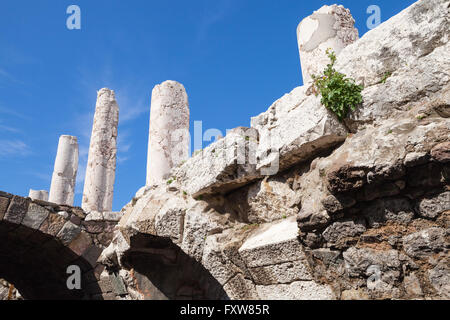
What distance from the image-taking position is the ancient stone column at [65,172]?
41.1ft

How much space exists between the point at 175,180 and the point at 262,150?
1400mm

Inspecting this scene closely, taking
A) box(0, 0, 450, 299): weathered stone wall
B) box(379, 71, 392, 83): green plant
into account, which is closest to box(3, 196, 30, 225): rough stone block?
box(0, 0, 450, 299): weathered stone wall

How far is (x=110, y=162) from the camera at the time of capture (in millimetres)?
10992

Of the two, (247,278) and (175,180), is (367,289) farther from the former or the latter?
(175,180)

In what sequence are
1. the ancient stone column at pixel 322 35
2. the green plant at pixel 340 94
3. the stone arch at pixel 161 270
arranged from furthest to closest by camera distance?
1. the stone arch at pixel 161 270
2. the ancient stone column at pixel 322 35
3. the green plant at pixel 340 94

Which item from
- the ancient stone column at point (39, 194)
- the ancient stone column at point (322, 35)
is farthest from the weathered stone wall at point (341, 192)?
the ancient stone column at point (39, 194)

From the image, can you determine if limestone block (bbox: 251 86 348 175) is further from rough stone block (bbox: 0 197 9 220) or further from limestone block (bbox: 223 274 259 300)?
rough stone block (bbox: 0 197 9 220)

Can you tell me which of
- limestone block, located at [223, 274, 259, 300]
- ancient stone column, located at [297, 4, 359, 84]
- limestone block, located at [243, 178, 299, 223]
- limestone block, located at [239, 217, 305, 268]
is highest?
ancient stone column, located at [297, 4, 359, 84]

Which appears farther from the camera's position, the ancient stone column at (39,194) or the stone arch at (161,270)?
the ancient stone column at (39,194)

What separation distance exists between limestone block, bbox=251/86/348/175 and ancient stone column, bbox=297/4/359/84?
0.83 meters

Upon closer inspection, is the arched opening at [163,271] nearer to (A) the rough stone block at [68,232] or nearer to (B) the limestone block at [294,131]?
(B) the limestone block at [294,131]

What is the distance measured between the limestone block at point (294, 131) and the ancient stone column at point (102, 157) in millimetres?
8140

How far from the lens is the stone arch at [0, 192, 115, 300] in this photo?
6.08 metres

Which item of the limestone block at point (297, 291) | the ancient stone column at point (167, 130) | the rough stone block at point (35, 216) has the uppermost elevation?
the ancient stone column at point (167, 130)
